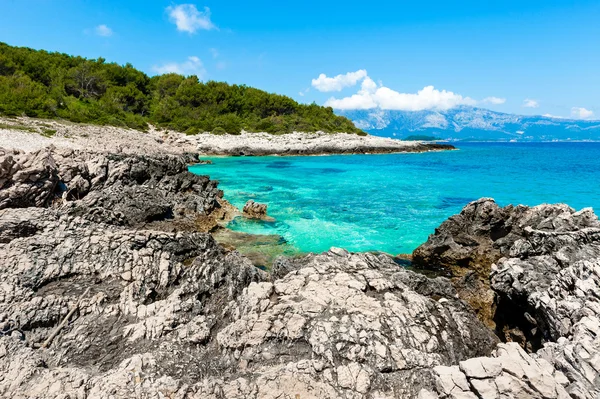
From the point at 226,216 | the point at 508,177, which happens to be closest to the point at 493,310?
the point at 226,216

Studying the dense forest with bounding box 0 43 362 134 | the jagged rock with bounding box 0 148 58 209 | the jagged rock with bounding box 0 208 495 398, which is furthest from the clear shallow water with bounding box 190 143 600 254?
the dense forest with bounding box 0 43 362 134

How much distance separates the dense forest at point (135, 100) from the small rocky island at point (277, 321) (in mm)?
43824

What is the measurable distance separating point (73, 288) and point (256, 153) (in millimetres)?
57798

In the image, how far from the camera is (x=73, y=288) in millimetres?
8234

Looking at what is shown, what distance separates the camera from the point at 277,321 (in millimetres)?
7418

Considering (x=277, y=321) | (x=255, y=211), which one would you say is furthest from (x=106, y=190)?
(x=277, y=321)

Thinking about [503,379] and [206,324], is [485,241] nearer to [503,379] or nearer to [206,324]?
[503,379]

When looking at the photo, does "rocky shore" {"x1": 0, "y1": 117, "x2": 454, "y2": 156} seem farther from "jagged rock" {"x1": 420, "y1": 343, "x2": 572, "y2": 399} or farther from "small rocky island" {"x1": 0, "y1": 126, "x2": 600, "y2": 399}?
"jagged rock" {"x1": 420, "y1": 343, "x2": 572, "y2": 399}

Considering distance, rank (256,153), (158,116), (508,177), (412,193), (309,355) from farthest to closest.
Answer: (158,116)
(256,153)
(508,177)
(412,193)
(309,355)

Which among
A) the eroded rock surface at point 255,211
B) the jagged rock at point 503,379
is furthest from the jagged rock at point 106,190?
the jagged rock at point 503,379

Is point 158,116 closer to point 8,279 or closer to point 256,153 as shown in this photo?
point 256,153

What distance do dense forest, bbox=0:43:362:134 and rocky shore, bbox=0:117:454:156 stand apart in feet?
13.5

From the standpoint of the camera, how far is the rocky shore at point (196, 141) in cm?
3481

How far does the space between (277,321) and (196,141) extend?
60623 millimetres
